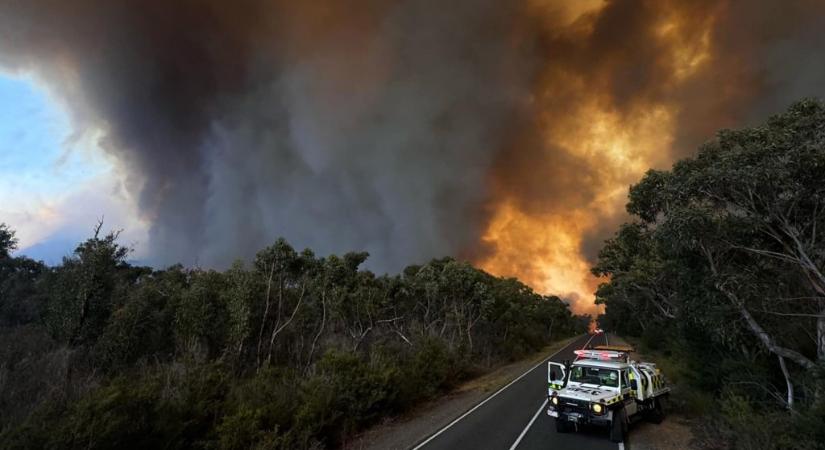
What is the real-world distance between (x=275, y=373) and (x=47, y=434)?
31.1 ft

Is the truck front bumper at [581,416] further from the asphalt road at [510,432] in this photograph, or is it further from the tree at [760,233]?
the tree at [760,233]

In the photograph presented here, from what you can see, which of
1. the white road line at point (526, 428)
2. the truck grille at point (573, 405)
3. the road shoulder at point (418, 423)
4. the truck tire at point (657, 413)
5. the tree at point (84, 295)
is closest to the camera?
the white road line at point (526, 428)

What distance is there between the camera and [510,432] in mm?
12977

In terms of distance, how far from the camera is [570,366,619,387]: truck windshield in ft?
42.3

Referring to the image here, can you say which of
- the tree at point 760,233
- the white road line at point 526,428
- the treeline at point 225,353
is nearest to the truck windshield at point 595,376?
the white road line at point 526,428

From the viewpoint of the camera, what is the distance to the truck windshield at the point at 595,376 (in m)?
12.9

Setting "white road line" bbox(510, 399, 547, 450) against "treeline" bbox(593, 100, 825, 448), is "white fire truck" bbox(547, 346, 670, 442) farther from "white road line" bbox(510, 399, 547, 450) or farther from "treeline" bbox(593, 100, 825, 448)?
"treeline" bbox(593, 100, 825, 448)

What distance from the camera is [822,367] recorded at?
9195 millimetres

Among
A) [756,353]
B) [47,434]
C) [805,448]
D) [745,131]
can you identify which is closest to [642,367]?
[756,353]

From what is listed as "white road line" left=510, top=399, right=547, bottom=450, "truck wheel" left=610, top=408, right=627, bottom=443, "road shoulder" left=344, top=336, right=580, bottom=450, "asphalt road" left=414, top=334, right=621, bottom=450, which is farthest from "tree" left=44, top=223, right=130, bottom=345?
"truck wheel" left=610, top=408, right=627, bottom=443

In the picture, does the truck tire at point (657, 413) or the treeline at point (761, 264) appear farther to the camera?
the truck tire at point (657, 413)

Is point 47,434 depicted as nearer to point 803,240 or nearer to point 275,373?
point 275,373

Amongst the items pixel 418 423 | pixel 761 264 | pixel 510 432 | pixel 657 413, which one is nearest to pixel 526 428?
pixel 510 432

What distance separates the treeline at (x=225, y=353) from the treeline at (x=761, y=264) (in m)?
11.9
